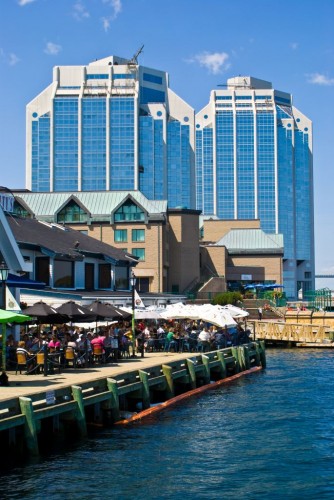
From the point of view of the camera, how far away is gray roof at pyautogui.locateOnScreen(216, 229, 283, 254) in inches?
4503

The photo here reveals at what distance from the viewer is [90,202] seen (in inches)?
3543

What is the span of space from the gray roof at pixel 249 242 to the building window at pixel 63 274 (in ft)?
210

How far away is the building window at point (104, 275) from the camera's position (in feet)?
187

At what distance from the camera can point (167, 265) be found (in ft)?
309

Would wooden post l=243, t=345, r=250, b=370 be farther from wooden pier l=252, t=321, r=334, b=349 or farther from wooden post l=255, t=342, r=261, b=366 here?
wooden pier l=252, t=321, r=334, b=349

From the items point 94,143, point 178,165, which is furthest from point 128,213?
point 178,165

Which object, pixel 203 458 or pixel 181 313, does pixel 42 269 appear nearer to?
pixel 181 313

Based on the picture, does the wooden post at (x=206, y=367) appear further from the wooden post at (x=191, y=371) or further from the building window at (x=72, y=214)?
the building window at (x=72, y=214)

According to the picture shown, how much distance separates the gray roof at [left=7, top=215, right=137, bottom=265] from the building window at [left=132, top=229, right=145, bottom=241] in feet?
83.2

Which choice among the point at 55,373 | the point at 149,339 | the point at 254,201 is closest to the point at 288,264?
the point at 254,201

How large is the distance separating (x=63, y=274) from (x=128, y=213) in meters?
37.4

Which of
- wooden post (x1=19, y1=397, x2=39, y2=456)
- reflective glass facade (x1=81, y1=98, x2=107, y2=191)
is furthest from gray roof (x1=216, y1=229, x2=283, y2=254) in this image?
wooden post (x1=19, y1=397, x2=39, y2=456)

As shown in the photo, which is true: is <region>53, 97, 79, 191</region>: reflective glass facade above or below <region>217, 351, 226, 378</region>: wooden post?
above

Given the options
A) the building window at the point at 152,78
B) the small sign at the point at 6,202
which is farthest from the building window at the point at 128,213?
the building window at the point at 152,78
